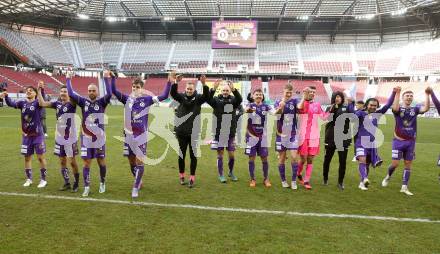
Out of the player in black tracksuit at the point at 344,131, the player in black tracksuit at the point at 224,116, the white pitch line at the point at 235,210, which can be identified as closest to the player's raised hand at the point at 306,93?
the player in black tracksuit at the point at 344,131

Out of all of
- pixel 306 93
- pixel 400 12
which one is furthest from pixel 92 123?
pixel 400 12

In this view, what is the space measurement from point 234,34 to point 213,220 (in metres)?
48.4

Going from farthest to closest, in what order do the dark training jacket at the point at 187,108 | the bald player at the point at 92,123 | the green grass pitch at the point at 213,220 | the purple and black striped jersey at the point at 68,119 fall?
the dark training jacket at the point at 187,108 → the purple and black striped jersey at the point at 68,119 → the bald player at the point at 92,123 → the green grass pitch at the point at 213,220

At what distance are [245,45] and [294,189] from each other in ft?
150

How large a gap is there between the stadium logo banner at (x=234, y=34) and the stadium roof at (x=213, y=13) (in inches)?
81.8

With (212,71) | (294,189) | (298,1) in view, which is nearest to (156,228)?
(294,189)

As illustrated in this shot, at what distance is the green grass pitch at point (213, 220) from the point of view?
15.6ft

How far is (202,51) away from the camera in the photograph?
59.7 metres

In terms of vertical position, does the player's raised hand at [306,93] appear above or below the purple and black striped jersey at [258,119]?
above

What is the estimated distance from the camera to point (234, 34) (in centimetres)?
5184

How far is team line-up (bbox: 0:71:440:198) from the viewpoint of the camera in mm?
7145

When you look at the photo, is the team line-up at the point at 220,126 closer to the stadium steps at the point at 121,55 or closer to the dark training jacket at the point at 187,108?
the dark training jacket at the point at 187,108

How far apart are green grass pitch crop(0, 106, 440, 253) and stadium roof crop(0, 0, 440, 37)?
4025 cm

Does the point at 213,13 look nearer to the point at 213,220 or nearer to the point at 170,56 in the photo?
the point at 170,56
